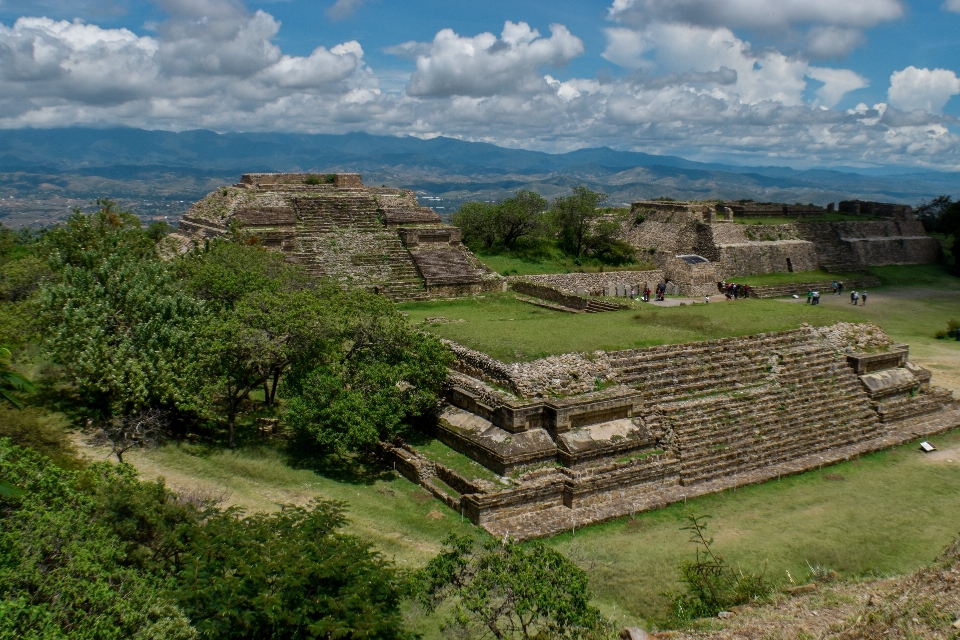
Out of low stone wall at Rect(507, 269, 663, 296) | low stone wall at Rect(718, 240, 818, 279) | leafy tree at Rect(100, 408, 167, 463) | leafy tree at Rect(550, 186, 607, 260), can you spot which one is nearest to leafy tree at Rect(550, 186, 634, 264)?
leafy tree at Rect(550, 186, 607, 260)

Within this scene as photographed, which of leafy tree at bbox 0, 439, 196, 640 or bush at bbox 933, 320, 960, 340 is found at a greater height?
leafy tree at bbox 0, 439, 196, 640

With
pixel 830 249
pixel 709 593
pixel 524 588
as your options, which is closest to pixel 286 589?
pixel 524 588

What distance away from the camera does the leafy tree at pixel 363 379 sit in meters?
13.3

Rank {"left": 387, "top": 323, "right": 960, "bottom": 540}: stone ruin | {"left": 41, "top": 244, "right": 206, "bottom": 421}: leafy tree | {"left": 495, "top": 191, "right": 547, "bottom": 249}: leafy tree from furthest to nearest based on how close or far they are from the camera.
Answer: {"left": 495, "top": 191, "right": 547, "bottom": 249}: leafy tree, {"left": 41, "top": 244, "right": 206, "bottom": 421}: leafy tree, {"left": 387, "top": 323, "right": 960, "bottom": 540}: stone ruin

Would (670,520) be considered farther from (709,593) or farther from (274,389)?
(274,389)

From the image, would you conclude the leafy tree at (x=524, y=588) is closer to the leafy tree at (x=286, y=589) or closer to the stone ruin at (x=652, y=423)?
the leafy tree at (x=286, y=589)

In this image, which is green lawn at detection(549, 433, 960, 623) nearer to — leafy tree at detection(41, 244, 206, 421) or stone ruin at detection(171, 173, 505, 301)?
leafy tree at detection(41, 244, 206, 421)

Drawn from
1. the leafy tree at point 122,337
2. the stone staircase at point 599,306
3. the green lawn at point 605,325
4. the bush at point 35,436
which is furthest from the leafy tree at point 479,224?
the bush at point 35,436

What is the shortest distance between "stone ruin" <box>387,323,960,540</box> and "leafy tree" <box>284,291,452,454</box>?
2.48 ft

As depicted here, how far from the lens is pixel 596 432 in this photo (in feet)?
44.3

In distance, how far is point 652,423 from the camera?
1423 cm

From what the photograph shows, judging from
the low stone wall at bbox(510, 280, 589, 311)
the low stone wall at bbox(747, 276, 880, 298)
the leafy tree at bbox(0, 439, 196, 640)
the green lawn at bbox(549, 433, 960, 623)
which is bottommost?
the green lawn at bbox(549, 433, 960, 623)

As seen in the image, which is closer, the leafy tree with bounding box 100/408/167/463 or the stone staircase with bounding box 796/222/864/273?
the leafy tree with bounding box 100/408/167/463

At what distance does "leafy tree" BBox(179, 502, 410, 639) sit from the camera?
709 centimetres
